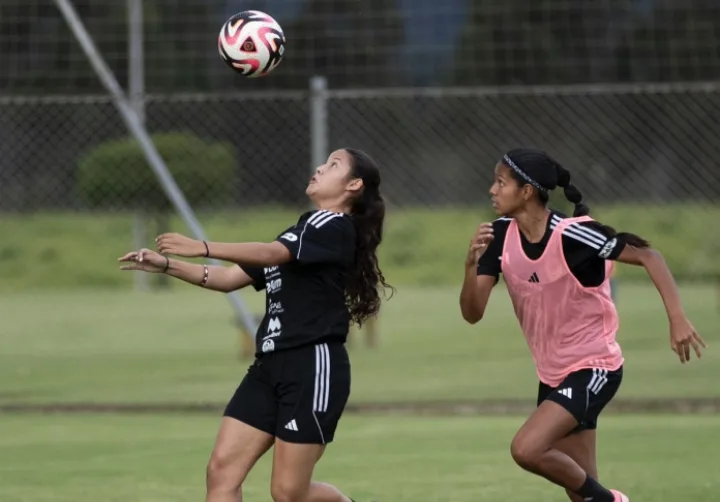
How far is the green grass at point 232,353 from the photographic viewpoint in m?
14.0

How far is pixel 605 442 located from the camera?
10.5m

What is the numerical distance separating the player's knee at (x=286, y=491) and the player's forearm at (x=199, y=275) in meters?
0.91

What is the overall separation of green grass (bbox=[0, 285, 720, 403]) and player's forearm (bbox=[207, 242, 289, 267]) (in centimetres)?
708

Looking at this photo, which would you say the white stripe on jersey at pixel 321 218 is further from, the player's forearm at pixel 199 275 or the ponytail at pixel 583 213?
the ponytail at pixel 583 213

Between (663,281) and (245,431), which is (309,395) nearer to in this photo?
(245,431)

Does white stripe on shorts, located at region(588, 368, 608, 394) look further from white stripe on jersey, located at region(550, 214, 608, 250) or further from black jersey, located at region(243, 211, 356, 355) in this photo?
black jersey, located at region(243, 211, 356, 355)

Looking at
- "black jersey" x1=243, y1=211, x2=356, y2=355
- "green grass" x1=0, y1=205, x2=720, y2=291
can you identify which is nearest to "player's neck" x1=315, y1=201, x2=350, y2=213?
"black jersey" x1=243, y1=211, x2=356, y2=355

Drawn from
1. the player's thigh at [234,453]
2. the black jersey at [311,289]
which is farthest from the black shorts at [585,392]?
the player's thigh at [234,453]

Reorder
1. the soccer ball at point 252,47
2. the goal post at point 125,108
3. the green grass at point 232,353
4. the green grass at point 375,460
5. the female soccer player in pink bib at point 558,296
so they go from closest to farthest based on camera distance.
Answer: the female soccer player in pink bib at point 558,296, the soccer ball at point 252,47, the green grass at point 375,460, the goal post at point 125,108, the green grass at point 232,353

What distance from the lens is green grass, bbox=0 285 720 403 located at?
1395 cm

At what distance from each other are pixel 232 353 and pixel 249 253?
1115 centimetres

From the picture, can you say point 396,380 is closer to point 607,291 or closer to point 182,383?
point 182,383

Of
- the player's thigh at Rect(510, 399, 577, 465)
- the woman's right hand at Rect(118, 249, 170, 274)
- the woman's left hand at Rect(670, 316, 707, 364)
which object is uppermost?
the woman's right hand at Rect(118, 249, 170, 274)

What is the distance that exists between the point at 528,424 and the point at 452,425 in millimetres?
4820
